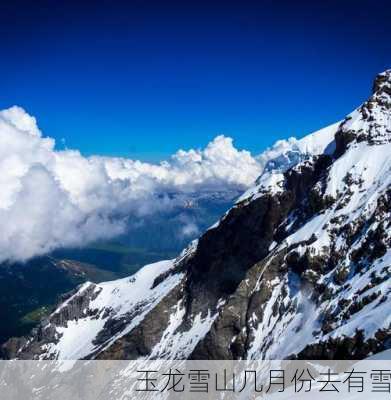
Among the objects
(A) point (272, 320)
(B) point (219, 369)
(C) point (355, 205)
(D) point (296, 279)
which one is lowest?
(B) point (219, 369)

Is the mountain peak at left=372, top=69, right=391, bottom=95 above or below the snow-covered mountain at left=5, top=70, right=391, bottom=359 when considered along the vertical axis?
above

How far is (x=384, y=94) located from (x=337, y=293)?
86.1 m

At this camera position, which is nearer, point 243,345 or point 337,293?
point 337,293

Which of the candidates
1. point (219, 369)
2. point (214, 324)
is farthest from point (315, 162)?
point (219, 369)

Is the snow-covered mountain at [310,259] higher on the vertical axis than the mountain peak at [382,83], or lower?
lower

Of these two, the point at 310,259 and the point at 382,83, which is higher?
the point at 382,83

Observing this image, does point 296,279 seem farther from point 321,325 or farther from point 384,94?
point 384,94

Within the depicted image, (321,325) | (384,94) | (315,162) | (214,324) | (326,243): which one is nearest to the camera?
(321,325)

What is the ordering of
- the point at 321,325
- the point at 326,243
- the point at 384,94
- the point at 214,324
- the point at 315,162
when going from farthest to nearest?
the point at 315,162 → the point at 384,94 → the point at 214,324 → the point at 326,243 → the point at 321,325

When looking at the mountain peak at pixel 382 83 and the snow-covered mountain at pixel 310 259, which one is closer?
the snow-covered mountain at pixel 310 259

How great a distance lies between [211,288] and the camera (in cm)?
19850

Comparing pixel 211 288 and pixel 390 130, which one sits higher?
pixel 390 130

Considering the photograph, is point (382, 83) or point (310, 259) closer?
point (310, 259)

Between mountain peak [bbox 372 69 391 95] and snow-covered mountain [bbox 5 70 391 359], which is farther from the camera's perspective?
mountain peak [bbox 372 69 391 95]
